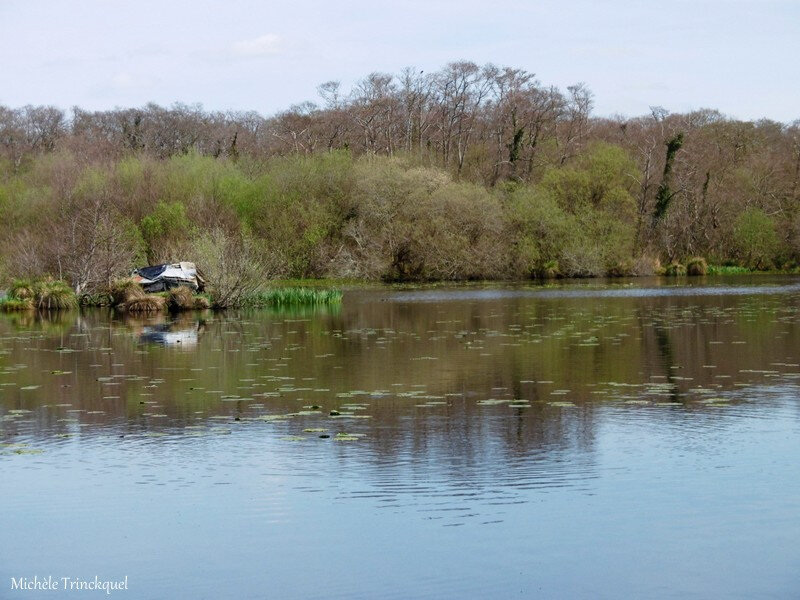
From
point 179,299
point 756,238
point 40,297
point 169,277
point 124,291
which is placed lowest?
point 179,299

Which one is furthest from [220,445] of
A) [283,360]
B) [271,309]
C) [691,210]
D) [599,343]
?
[691,210]

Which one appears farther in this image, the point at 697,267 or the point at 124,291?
the point at 697,267

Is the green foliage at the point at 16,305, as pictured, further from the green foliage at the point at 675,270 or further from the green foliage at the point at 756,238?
the green foliage at the point at 756,238

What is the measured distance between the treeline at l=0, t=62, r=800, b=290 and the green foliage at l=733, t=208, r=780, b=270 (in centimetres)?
10

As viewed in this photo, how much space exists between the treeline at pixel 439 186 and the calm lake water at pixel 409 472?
29271 mm

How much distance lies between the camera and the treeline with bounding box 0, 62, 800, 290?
2318 inches

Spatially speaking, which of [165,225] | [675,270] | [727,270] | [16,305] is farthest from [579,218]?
[16,305]

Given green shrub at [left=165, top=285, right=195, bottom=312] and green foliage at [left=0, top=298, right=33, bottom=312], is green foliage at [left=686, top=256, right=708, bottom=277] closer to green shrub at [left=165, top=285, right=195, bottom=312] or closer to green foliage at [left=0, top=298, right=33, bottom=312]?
green shrub at [left=165, top=285, right=195, bottom=312]

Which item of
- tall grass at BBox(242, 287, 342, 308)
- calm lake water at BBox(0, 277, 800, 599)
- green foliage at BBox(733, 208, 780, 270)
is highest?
green foliage at BBox(733, 208, 780, 270)

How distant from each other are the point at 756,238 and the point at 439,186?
21.4m

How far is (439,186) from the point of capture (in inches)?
2392

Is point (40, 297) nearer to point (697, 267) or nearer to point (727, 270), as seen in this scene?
point (697, 267)

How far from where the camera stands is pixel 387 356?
802 inches

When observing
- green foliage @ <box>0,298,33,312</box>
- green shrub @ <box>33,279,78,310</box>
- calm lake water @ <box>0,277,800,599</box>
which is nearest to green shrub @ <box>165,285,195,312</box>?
green shrub @ <box>33,279,78,310</box>
